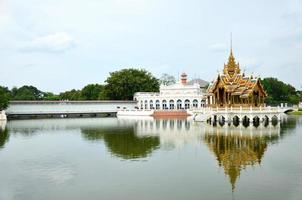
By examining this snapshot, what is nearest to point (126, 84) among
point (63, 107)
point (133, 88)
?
point (133, 88)

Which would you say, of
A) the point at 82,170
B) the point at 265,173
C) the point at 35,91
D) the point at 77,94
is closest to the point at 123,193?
the point at 82,170

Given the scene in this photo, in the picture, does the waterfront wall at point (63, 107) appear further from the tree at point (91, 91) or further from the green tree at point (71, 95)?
the green tree at point (71, 95)

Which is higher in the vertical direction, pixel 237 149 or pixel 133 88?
pixel 133 88

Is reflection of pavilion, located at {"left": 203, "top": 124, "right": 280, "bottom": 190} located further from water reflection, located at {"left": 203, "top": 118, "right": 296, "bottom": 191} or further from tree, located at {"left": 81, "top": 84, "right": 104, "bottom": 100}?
tree, located at {"left": 81, "top": 84, "right": 104, "bottom": 100}

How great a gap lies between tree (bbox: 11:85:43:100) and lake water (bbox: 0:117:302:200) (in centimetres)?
6836

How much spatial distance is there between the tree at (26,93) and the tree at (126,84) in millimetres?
27487

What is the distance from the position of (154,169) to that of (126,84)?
55430 mm

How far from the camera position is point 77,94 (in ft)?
303

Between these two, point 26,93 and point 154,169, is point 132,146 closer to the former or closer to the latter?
point 154,169

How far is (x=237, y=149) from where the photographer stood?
791 inches

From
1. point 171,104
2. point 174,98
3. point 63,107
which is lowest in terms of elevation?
point 63,107

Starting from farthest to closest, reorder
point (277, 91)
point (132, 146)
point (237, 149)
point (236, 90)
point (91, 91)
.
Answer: point (91, 91) → point (277, 91) → point (236, 90) → point (132, 146) → point (237, 149)

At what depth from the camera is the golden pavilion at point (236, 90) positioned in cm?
4056

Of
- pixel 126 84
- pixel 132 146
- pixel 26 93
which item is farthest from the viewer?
pixel 26 93
